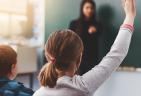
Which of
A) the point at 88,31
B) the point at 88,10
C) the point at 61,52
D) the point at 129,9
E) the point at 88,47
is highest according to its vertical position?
the point at 129,9

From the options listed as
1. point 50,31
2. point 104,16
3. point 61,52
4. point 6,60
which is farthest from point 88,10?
point 61,52

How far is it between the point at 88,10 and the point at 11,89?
194 centimetres

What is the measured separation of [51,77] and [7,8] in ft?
8.06

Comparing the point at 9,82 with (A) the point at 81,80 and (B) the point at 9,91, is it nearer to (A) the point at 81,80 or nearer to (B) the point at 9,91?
(B) the point at 9,91

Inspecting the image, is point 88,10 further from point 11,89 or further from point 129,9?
point 129,9

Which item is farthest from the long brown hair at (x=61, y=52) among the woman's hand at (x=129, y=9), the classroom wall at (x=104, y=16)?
the classroom wall at (x=104, y=16)

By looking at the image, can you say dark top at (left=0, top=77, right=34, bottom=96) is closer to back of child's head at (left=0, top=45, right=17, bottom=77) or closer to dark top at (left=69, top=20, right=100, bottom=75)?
back of child's head at (left=0, top=45, right=17, bottom=77)

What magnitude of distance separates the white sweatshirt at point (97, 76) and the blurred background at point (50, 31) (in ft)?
6.45

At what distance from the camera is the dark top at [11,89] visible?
1283 mm

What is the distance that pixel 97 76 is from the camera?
1059mm

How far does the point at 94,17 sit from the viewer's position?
3111 mm

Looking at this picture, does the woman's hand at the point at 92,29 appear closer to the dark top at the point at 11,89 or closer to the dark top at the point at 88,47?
the dark top at the point at 88,47

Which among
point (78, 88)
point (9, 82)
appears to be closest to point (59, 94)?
point (78, 88)

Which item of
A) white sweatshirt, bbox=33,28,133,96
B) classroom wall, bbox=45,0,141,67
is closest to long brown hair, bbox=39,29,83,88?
white sweatshirt, bbox=33,28,133,96
